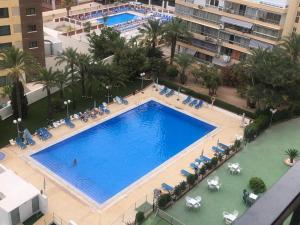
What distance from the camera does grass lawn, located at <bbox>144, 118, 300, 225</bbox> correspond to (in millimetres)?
25531

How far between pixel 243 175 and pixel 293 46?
16.2m

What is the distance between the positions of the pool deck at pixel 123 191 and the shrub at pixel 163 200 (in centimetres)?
141

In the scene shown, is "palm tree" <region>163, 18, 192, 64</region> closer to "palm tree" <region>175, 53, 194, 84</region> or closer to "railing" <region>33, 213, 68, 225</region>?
"palm tree" <region>175, 53, 194, 84</region>

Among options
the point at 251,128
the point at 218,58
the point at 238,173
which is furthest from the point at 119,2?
the point at 238,173

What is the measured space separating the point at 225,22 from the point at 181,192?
1015 inches

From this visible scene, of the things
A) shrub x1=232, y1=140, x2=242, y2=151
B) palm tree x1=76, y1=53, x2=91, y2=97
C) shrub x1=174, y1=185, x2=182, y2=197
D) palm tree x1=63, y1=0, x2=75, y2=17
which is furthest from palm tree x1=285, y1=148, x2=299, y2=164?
palm tree x1=63, y1=0, x2=75, y2=17

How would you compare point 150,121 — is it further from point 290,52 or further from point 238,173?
point 290,52

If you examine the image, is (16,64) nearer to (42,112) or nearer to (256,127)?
(42,112)

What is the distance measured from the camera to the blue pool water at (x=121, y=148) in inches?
1136

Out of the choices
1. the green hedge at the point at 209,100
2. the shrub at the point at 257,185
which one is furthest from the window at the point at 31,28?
the shrub at the point at 257,185

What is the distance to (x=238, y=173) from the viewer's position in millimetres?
30219

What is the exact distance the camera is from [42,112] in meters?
36.3

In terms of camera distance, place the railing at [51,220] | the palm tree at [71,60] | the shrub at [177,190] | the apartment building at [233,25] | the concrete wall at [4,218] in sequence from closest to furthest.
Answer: the concrete wall at [4,218] < the railing at [51,220] < the shrub at [177,190] < the palm tree at [71,60] < the apartment building at [233,25]

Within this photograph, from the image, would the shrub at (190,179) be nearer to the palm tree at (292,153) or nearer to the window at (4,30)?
the palm tree at (292,153)
